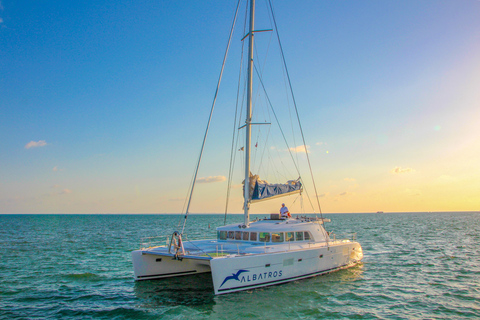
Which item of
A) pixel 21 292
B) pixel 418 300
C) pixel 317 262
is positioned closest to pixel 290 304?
pixel 317 262

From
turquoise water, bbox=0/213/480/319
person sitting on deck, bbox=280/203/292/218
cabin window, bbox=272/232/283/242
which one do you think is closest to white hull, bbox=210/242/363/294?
turquoise water, bbox=0/213/480/319

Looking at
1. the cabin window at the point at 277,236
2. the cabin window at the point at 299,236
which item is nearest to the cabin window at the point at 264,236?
the cabin window at the point at 277,236

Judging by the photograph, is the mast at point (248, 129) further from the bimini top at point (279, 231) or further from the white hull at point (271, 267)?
the white hull at point (271, 267)

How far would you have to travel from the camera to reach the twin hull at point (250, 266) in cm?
1141

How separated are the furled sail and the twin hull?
3533 millimetres

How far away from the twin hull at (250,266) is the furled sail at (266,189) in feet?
11.6

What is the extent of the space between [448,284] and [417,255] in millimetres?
8543

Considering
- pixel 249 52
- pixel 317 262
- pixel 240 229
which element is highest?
pixel 249 52

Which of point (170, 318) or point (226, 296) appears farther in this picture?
point (226, 296)

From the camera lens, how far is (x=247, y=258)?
11797 mm

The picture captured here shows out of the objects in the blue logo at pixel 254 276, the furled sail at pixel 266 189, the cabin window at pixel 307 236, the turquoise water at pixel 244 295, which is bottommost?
the turquoise water at pixel 244 295

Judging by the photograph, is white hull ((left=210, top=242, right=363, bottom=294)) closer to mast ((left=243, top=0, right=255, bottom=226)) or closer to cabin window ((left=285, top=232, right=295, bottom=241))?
cabin window ((left=285, top=232, right=295, bottom=241))

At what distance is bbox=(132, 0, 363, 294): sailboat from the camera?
463 inches

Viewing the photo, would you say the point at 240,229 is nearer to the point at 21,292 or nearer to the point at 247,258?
the point at 247,258
